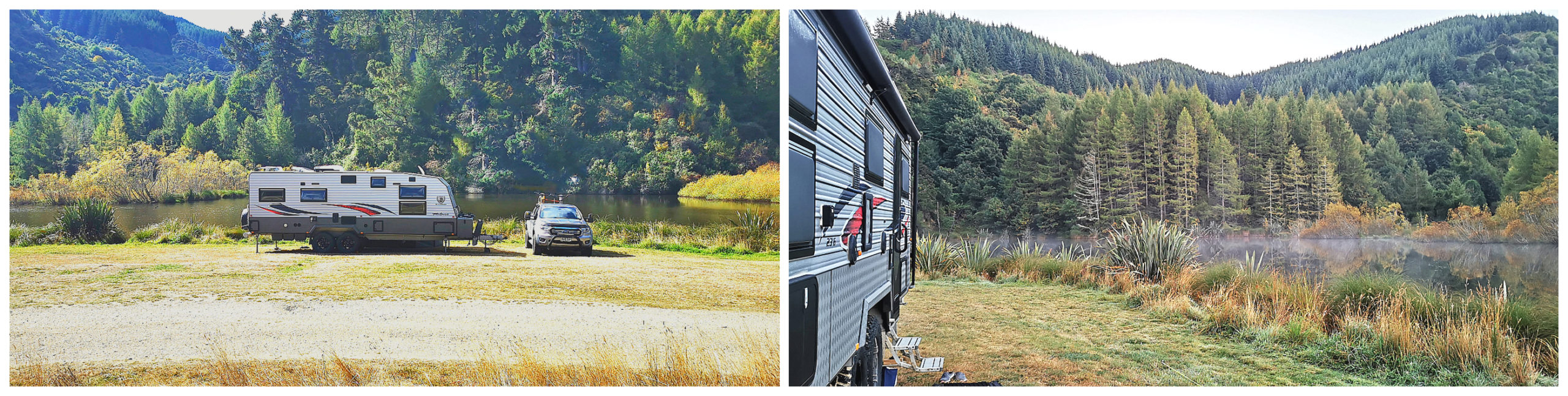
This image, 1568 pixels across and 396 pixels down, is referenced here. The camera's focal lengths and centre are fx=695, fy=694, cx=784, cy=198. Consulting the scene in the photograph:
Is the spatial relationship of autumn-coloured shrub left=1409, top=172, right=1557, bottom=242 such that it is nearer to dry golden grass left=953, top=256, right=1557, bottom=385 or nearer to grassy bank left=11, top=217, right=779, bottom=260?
dry golden grass left=953, top=256, right=1557, bottom=385

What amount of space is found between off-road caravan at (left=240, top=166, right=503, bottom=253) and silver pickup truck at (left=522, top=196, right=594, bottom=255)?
4.90 feet

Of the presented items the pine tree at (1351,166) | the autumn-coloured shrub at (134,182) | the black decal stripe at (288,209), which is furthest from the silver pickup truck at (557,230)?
the pine tree at (1351,166)

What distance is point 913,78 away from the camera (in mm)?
23219

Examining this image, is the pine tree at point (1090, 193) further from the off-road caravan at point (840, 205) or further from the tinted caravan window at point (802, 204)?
the tinted caravan window at point (802, 204)

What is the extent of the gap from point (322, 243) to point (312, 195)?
96 centimetres

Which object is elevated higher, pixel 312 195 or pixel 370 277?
pixel 312 195

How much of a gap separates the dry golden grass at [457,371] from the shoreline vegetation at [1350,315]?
420 cm

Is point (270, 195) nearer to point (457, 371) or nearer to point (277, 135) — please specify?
point (457, 371)

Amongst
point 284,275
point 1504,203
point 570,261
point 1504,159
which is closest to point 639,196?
point 570,261

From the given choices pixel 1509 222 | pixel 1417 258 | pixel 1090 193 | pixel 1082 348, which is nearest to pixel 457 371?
pixel 1082 348

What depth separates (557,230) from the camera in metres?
12.5

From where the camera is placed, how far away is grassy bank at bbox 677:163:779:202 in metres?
16.8

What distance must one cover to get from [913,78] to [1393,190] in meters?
14.2
